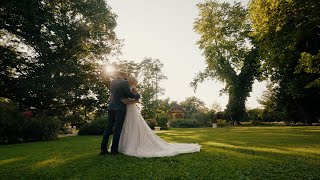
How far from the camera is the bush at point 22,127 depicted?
50.2 feet

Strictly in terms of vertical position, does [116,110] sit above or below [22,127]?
above

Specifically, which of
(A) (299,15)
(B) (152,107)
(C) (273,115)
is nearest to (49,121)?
(A) (299,15)

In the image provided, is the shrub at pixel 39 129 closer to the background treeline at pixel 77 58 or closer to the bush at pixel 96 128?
the background treeline at pixel 77 58

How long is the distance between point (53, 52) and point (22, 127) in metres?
9.36

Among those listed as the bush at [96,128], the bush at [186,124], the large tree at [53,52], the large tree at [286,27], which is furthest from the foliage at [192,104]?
the large tree at [286,27]

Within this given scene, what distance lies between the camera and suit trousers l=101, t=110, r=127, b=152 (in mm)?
8031

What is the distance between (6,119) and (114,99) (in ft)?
34.4

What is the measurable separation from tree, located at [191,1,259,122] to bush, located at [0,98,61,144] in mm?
30055

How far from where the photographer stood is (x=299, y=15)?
12.6 meters

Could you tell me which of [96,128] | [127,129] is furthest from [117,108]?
[96,128]

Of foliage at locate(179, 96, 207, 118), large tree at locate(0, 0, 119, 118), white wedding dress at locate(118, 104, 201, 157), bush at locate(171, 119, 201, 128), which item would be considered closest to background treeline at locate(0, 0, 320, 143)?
large tree at locate(0, 0, 119, 118)

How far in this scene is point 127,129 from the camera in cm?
860

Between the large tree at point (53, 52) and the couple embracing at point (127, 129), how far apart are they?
13.7 metres

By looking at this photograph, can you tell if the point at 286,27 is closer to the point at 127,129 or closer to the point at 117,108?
the point at 127,129
